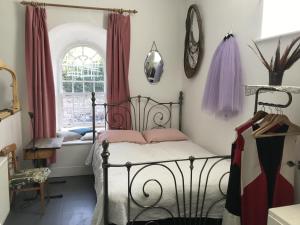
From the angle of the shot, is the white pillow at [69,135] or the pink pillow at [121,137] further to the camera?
the white pillow at [69,135]

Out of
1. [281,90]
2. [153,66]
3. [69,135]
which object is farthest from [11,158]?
[281,90]

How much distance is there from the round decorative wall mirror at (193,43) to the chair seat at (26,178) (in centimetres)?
215

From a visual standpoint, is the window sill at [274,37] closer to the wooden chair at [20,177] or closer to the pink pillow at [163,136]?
the pink pillow at [163,136]

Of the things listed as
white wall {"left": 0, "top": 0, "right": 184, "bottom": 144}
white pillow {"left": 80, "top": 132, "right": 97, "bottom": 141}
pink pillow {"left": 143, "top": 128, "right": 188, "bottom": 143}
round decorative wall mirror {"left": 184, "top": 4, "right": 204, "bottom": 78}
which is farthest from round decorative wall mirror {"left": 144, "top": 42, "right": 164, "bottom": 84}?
white pillow {"left": 80, "top": 132, "right": 97, "bottom": 141}

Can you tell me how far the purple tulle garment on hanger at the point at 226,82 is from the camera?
2.22 meters

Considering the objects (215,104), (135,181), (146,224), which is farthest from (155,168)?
(215,104)

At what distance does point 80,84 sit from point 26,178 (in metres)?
1.92

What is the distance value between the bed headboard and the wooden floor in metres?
0.89

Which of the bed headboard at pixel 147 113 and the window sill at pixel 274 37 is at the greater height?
the window sill at pixel 274 37

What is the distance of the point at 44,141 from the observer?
3041 millimetres

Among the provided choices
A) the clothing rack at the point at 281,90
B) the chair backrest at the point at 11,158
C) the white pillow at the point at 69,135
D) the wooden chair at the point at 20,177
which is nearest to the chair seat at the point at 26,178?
the wooden chair at the point at 20,177

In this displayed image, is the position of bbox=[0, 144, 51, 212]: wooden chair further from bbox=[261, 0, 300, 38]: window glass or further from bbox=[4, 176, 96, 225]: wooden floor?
bbox=[261, 0, 300, 38]: window glass

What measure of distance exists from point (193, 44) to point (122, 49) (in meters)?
0.94

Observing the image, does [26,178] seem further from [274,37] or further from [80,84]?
[274,37]
